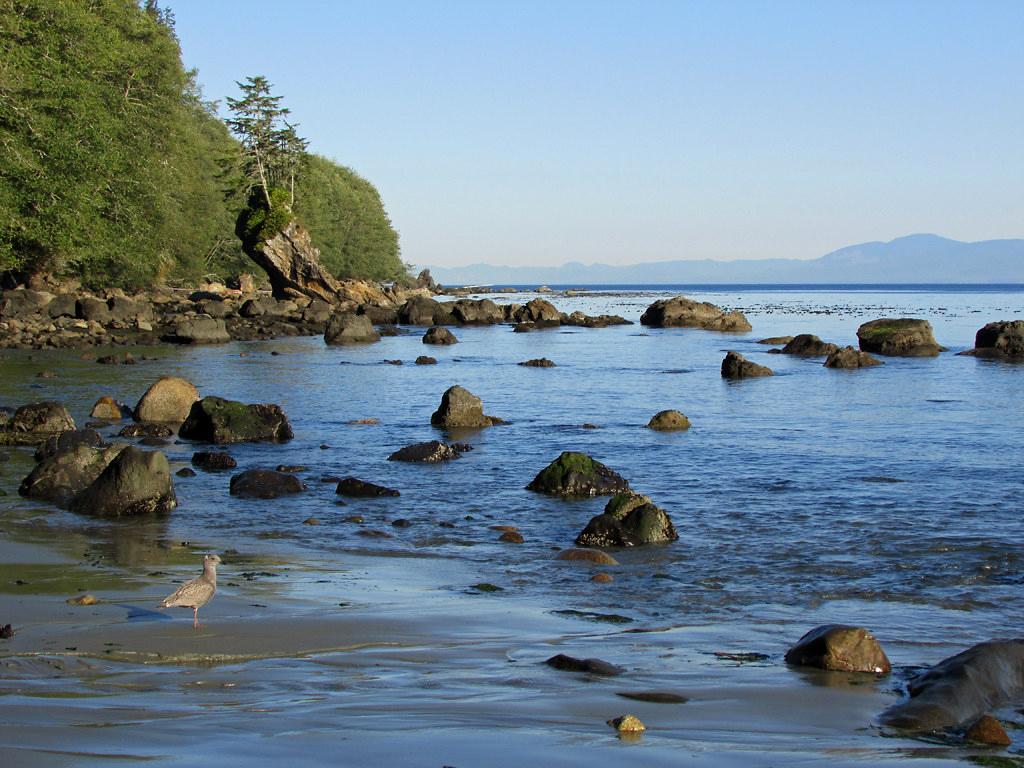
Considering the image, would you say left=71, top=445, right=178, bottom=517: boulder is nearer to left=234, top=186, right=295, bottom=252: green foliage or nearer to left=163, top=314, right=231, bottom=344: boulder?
left=163, top=314, right=231, bottom=344: boulder

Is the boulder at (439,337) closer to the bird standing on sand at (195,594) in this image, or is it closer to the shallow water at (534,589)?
the shallow water at (534,589)

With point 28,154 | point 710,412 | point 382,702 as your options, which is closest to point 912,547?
point 382,702

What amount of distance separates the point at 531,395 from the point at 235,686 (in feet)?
83.1

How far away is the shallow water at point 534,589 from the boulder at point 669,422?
63cm

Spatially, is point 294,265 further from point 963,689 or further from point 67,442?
point 963,689

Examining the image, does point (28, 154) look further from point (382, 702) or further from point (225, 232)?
point (225, 232)

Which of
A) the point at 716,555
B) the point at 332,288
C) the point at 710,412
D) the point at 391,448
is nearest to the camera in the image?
the point at 716,555

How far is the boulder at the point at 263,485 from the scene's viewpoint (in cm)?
1605

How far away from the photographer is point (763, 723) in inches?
258

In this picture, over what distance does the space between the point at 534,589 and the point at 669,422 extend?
13862mm

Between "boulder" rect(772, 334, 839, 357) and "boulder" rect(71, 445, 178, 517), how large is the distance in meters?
37.2

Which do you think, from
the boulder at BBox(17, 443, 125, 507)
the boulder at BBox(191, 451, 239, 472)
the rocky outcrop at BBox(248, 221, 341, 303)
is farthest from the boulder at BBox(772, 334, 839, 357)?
the rocky outcrop at BBox(248, 221, 341, 303)

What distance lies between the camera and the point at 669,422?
79.7 feet

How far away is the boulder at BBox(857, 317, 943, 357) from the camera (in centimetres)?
4684
